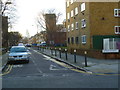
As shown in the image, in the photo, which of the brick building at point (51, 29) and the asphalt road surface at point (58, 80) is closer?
the asphalt road surface at point (58, 80)

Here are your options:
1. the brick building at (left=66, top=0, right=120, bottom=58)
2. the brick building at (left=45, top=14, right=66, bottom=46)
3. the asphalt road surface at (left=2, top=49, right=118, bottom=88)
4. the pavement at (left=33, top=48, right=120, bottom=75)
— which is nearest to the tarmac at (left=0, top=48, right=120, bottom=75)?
the pavement at (left=33, top=48, right=120, bottom=75)

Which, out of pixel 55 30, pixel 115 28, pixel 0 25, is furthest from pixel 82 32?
pixel 55 30

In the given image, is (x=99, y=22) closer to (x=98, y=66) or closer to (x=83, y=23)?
(x=83, y=23)

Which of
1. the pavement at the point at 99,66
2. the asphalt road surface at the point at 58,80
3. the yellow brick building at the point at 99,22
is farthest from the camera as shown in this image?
the yellow brick building at the point at 99,22

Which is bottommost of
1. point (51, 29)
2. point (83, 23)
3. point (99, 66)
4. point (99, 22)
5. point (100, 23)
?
point (99, 66)

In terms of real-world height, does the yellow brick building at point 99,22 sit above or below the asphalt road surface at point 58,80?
above

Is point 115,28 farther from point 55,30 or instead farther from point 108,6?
point 55,30

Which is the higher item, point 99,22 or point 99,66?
point 99,22

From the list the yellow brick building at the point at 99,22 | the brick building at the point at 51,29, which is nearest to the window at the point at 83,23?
the yellow brick building at the point at 99,22

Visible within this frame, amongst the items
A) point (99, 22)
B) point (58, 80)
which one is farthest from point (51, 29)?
point (58, 80)

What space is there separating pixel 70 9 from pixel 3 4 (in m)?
13.2

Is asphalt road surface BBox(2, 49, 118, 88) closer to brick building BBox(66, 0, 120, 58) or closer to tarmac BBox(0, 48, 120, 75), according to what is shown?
tarmac BBox(0, 48, 120, 75)

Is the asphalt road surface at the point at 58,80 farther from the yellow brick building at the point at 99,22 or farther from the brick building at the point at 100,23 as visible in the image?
the yellow brick building at the point at 99,22

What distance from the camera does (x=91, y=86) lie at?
6898mm
